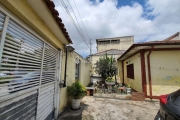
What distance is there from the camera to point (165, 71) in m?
6.14

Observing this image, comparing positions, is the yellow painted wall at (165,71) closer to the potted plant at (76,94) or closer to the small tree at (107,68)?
the small tree at (107,68)

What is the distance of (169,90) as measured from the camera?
6012 millimetres

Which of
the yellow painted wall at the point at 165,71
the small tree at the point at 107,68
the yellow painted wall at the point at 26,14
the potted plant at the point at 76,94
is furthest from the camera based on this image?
the small tree at the point at 107,68

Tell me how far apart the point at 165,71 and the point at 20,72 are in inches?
296

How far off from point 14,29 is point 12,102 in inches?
51.7

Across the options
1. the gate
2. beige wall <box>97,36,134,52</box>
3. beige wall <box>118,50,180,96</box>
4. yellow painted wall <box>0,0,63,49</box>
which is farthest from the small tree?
beige wall <box>97,36,134,52</box>

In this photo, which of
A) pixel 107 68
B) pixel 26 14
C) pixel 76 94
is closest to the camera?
pixel 26 14

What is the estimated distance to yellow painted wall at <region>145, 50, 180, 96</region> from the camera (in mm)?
6043

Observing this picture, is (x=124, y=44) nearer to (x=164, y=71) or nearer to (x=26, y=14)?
(x=164, y=71)

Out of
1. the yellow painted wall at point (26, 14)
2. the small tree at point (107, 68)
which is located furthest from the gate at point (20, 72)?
the small tree at point (107, 68)

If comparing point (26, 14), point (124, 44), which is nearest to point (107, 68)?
point (26, 14)

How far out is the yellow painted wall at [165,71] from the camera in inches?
238

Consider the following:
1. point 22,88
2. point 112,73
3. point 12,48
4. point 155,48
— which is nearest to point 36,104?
point 22,88

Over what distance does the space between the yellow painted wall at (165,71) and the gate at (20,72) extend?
6487 mm
